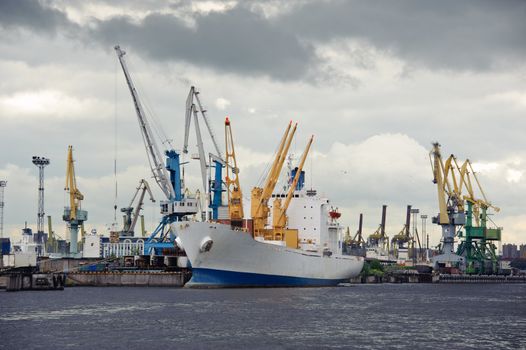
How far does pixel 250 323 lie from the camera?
2562 inches

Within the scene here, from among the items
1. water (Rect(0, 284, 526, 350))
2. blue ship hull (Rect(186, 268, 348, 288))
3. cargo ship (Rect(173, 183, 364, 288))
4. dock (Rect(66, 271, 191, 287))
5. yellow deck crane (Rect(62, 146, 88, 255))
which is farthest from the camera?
yellow deck crane (Rect(62, 146, 88, 255))

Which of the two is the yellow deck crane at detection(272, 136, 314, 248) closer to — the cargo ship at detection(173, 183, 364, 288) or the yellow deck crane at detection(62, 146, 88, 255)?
the cargo ship at detection(173, 183, 364, 288)

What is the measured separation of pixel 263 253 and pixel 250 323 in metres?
37.3

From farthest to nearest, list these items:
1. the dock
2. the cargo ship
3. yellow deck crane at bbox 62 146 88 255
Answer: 1. yellow deck crane at bbox 62 146 88 255
2. the dock
3. the cargo ship

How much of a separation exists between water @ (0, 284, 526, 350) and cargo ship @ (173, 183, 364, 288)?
5.07 metres

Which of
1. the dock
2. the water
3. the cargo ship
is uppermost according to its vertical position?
the cargo ship

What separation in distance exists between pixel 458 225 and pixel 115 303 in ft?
418

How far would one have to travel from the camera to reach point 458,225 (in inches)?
7746

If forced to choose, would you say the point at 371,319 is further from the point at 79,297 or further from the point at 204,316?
the point at 79,297

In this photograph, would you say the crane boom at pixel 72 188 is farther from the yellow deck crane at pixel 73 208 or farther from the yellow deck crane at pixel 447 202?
the yellow deck crane at pixel 447 202

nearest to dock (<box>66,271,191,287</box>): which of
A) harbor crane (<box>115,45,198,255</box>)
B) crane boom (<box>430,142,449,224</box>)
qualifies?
harbor crane (<box>115,45,198,255</box>)

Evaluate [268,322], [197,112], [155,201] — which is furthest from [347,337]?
[155,201]

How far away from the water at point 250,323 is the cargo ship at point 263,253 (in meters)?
5.07

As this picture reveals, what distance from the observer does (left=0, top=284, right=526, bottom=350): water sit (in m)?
54.5
